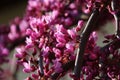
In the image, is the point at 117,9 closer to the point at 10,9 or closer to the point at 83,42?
the point at 83,42

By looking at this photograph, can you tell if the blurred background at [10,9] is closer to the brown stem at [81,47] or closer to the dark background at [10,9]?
the dark background at [10,9]

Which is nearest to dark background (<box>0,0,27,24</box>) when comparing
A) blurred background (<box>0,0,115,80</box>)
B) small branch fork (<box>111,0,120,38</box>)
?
blurred background (<box>0,0,115,80</box>)

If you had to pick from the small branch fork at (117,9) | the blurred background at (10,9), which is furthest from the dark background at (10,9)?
the small branch fork at (117,9)

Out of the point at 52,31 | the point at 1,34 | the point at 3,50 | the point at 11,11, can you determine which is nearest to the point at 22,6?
the point at 11,11

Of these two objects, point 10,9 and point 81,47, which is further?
point 10,9

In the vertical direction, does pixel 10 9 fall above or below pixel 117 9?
above

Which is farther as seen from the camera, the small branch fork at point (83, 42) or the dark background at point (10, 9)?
the dark background at point (10, 9)

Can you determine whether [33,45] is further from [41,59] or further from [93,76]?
[93,76]

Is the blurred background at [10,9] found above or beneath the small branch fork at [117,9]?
above

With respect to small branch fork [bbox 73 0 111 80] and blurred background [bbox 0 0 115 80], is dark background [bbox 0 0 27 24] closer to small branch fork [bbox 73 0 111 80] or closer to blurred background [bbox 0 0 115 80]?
blurred background [bbox 0 0 115 80]

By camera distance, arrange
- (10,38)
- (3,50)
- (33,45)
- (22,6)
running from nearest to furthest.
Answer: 1. (33,45)
2. (3,50)
3. (10,38)
4. (22,6)

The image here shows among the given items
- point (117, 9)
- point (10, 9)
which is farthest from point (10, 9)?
point (117, 9)
